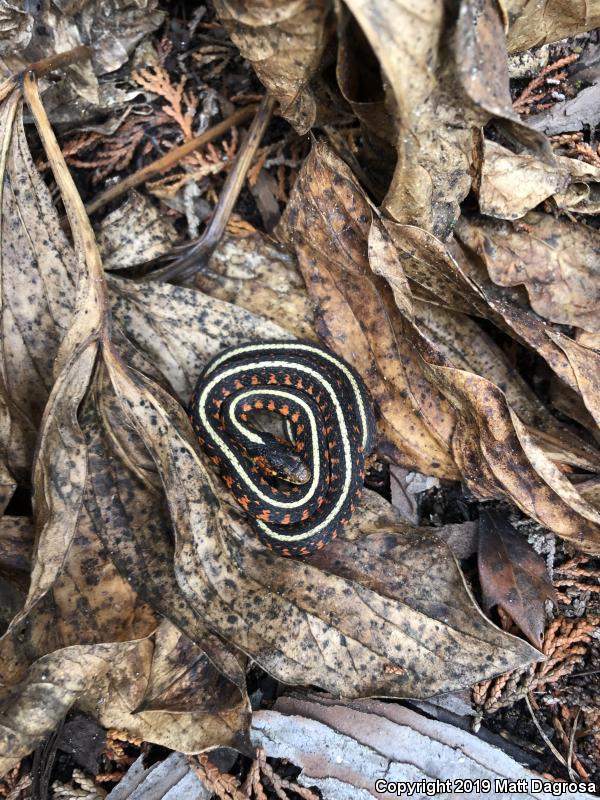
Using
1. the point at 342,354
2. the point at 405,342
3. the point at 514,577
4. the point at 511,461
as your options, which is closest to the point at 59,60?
the point at 342,354

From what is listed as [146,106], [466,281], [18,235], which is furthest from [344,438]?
[146,106]

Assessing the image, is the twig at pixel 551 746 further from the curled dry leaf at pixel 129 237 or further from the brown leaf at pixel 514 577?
the curled dry leaf at pixel 129 237

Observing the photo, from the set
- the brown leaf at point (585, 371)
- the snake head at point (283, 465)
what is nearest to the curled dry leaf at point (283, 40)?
the brown leaf at point (585, 371)

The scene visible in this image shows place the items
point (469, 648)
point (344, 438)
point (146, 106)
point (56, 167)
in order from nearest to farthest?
point (469, 648) < point (56, 167) < point (344, 438) < point (146, 106)

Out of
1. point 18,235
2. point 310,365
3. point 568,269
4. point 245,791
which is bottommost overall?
point 245,791

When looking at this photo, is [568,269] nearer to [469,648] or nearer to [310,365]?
[310,365]

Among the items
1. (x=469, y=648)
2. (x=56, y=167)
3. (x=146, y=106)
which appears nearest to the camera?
(x=469, y=648)

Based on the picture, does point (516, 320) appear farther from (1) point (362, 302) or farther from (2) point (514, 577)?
(2) point (514, 577)

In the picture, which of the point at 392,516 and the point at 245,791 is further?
the point at 392,516
